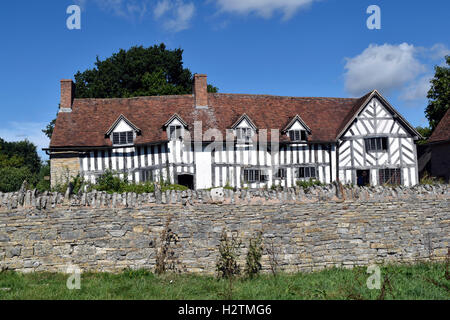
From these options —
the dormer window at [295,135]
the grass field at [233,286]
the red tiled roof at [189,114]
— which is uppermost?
the red tiled roof at [189,114]

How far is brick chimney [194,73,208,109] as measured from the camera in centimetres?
1944

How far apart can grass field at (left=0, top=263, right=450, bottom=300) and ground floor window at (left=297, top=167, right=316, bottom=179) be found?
11541 mm

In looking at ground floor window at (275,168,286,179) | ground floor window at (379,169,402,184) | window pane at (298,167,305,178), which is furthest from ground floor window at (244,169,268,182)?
ground floor window at (379,169,402,184)

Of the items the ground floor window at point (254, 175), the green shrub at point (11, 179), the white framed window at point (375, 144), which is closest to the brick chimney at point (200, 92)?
the ground floor window at point (254, 175)

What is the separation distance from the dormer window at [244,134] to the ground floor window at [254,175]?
1.64m

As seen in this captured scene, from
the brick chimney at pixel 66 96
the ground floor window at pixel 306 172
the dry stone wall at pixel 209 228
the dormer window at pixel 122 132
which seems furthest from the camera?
the brick chimney at pixel 66 96

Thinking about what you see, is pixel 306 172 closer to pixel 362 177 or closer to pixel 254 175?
pixel 254 175

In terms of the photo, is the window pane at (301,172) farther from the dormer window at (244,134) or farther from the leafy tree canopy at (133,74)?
the leafy tree canopy at (133,74)

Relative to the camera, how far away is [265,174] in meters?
18.2

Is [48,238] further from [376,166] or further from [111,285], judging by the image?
[376,166]

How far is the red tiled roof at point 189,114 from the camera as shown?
A: 18.0m

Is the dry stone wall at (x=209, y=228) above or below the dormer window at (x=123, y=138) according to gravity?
below
